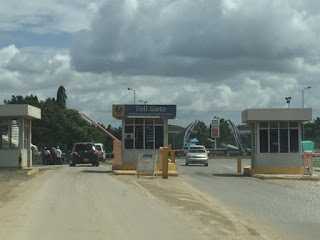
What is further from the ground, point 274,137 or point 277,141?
point 274,137

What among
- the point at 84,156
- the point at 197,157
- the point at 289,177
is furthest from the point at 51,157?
the point at 289,177

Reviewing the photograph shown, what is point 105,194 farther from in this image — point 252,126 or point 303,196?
point 252,126

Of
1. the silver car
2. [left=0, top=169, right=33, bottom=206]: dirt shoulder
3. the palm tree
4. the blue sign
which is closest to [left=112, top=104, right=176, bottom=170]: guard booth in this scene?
the blue sign

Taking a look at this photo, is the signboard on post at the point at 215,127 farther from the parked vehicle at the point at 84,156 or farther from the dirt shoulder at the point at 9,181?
the dirt shoulder at the point at 9,181

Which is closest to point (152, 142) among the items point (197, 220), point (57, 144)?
point (197, 220)

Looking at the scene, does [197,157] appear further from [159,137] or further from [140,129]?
[140,129]

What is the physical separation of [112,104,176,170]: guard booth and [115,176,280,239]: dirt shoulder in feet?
53.6

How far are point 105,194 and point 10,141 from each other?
21505mm

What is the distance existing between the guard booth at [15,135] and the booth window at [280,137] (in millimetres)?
13752

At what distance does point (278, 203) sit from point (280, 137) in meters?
20.0

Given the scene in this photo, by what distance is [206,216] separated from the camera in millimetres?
17531

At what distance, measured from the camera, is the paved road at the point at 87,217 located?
45.2 ft

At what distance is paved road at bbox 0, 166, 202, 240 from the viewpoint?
13.8 m

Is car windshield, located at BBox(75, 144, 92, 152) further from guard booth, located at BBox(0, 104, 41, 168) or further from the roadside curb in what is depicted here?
the roadside curb
